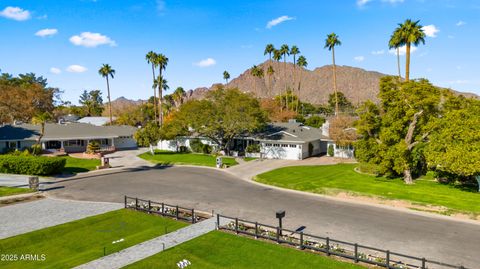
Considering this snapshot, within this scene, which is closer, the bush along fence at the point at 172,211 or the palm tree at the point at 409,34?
the bush along fence at the point at 172,211

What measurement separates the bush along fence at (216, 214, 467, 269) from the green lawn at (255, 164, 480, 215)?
1020cm

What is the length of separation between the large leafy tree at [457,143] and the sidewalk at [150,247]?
20.3 metres

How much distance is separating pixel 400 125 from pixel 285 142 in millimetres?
19610

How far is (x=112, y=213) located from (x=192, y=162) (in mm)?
22982

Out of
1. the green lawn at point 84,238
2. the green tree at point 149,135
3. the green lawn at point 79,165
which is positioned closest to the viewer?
the green lawn at point 84,238

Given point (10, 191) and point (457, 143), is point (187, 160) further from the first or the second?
point (457, 143)

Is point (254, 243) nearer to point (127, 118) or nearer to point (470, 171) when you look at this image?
point (470, 171)

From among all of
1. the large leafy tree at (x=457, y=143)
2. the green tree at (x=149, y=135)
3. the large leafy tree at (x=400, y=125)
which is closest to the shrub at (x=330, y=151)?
the large leafy tree at (x=400, y=125)

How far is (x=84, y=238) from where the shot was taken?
1862 centimetres

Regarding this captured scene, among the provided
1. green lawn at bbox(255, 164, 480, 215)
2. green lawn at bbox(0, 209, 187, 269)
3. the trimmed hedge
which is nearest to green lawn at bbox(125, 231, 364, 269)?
green lawn at bbox(0, 209, 187, 269)

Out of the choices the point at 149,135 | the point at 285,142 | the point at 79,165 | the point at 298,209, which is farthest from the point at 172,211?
the point at 149,135

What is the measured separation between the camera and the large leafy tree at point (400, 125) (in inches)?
1199

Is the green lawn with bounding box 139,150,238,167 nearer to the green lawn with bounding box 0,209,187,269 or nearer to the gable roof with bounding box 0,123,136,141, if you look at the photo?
the gable roof with bounding box 0,123,136,141

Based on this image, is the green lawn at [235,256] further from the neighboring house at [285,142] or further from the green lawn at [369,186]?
the neighboring house at [285,142]
